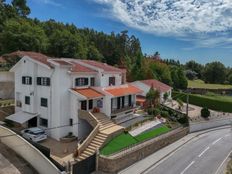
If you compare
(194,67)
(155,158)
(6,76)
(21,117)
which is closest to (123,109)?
(155,158)

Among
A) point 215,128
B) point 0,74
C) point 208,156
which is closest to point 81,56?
point 0,74

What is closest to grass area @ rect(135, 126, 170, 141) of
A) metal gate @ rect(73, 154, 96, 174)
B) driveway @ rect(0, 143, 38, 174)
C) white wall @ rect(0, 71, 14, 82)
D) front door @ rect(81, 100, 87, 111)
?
front door @ rect(81, 100, 87, 111)

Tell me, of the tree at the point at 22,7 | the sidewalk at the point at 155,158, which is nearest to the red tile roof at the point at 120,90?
the sidewalk at the point at 155,158

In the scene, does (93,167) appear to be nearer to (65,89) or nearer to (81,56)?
(65,89)

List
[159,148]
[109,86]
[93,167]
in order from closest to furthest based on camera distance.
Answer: [93,167], [159,148], [109,86]

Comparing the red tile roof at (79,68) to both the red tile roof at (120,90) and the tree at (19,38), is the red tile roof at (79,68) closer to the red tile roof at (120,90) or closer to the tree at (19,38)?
the red tile roof at (120,90)

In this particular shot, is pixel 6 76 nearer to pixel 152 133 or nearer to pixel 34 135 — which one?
pixel 34 135
